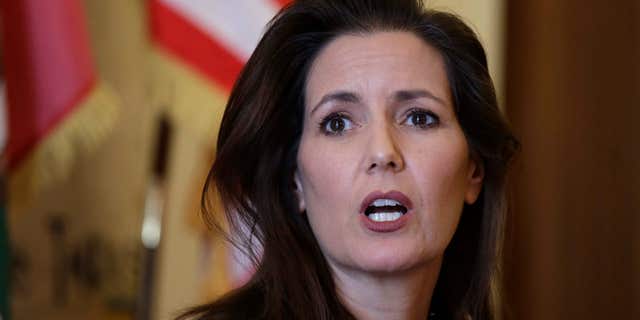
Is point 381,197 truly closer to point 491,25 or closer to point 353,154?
point 353,154

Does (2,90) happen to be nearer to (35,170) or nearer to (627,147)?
(35,170)

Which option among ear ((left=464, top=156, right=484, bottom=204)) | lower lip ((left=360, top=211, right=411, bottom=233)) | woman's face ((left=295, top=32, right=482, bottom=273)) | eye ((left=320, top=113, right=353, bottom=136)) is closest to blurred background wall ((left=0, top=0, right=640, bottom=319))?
ear ((left=464, top=156, right=484, bottom=204))

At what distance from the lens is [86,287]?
139 inches

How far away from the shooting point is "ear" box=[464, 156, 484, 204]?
1.96 metres

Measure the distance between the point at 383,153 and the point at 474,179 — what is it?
1.26ft

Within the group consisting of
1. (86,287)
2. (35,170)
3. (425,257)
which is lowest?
(86,287)

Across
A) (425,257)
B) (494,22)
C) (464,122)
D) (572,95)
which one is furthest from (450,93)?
(494,22)

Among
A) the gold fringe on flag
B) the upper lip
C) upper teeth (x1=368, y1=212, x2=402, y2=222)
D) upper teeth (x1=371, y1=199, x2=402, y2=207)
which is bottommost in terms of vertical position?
the gold fringe on flag

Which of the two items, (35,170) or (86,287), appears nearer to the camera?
(35,170)

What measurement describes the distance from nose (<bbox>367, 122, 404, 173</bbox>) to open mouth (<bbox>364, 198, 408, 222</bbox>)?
2.3 inches

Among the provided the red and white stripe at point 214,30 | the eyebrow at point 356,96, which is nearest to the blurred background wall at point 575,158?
the red and white stripe at point 214,30

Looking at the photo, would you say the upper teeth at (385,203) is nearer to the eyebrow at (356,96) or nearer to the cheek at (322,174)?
the cheek at (322,174)

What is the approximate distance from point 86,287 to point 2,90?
911 mm

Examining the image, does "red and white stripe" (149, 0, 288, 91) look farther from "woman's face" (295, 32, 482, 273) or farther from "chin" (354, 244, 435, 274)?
"chin" (354, 244, 435, 274)
